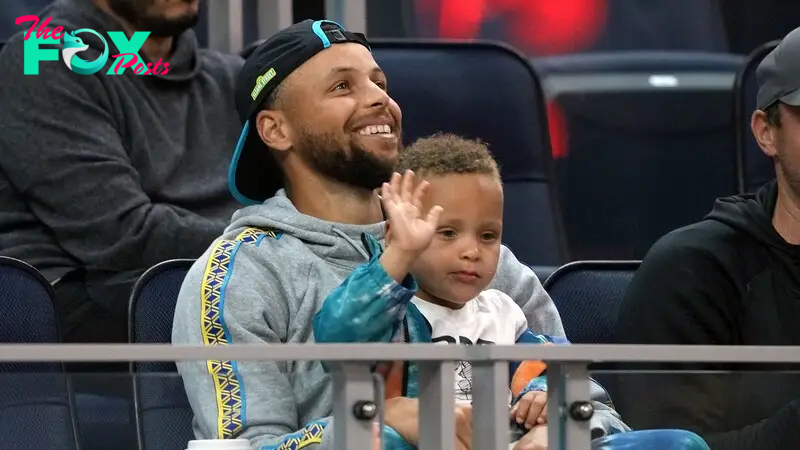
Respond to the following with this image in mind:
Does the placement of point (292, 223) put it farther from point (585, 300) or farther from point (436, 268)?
point (585, 300)

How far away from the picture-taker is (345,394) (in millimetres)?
1286

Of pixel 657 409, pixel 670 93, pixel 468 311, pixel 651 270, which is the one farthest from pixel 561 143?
pixel 657 409

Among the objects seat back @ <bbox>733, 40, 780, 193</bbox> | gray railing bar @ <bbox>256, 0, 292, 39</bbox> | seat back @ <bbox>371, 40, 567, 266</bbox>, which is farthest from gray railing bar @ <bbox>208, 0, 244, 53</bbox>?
seat back @ <bbox>733, 40, 780, 193</bbox>

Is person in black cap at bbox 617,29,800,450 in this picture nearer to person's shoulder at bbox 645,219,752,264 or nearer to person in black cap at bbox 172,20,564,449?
person's shoulder at bbox 645,219,752,264

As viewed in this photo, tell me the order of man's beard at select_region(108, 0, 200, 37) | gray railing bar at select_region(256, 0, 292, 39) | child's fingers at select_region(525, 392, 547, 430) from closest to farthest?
1. child's fingers at select_region(525, 392, 547, 430)
2. man's beard at select_region(108, 0, 200, 37)
3. gray railing bar at select_region(256, 0, 292, 39)

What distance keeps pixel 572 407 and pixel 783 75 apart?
3.61 ft

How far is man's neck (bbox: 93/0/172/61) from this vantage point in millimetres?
2922

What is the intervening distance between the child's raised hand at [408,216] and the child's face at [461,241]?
0.13 m

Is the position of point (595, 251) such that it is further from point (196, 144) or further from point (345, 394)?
point (345, 394)

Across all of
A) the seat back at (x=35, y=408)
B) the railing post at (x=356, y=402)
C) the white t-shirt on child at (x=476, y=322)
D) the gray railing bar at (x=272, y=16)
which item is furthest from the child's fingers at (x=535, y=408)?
the gray railing bar at (x=272, y=16)

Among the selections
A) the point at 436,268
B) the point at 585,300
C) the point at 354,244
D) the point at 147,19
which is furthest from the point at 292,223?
the point at 147,19

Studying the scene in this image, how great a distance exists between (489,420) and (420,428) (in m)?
0.06

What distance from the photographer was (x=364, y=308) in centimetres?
166

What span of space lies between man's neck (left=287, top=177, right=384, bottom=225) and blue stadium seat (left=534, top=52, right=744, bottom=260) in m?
1.26
